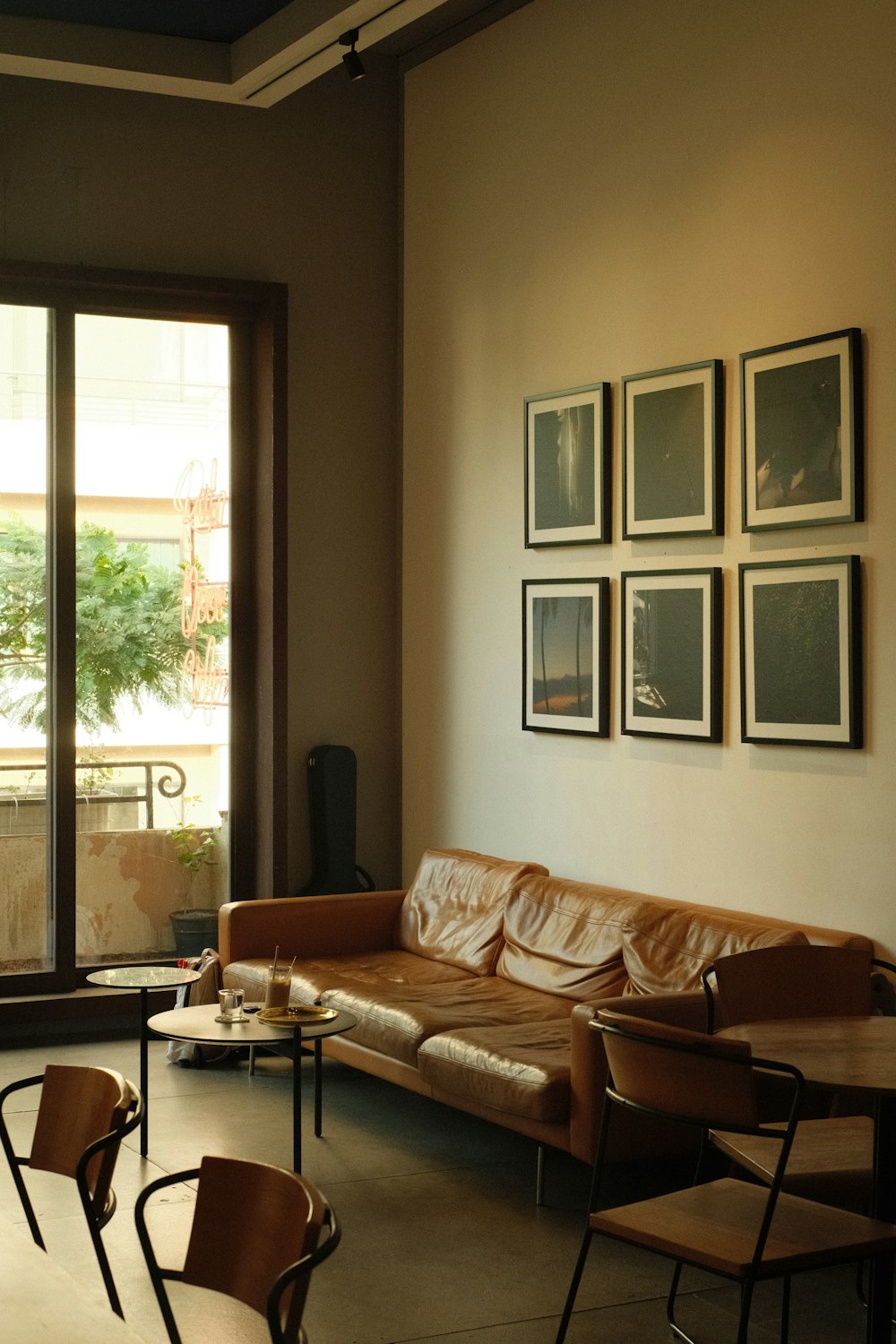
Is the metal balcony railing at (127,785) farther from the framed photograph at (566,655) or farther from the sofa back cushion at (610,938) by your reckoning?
the sofa back cushion at (610,938)

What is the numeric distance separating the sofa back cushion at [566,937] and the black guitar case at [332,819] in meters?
1.46

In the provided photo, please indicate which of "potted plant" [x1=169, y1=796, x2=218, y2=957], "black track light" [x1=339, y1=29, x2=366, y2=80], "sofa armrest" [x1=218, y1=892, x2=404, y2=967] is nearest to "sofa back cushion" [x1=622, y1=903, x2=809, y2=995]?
"sofa armrest" [x1=218, y1=892, x2=404, y2=967]

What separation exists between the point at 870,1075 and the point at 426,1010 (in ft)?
7.85

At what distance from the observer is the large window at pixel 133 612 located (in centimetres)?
685

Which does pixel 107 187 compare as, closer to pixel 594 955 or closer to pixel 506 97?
pixel 506 97

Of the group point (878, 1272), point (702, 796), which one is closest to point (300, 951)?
point (702, 796)

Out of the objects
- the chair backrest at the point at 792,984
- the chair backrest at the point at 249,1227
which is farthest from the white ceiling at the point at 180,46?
the chair backrest at the point at 249,1227

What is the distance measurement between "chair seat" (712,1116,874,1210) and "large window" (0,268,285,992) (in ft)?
12.6

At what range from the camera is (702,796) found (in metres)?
5.39

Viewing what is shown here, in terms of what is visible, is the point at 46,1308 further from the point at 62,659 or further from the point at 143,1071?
the point at 62,659

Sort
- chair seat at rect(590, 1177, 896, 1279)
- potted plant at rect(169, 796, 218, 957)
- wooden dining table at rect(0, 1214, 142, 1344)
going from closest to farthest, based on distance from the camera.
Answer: wooden dining table at rect(0, 1214, 142, 1344) → chair seat at rect(590, 1177, 896, 1279) → potted plant at rect(169, 796, 218, 957)

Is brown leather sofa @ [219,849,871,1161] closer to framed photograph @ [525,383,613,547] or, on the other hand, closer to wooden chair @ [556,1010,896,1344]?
wooden chair @ [556,1010,896,1344]

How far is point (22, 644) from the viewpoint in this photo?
6.84 meters

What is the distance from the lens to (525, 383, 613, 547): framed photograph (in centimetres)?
589
